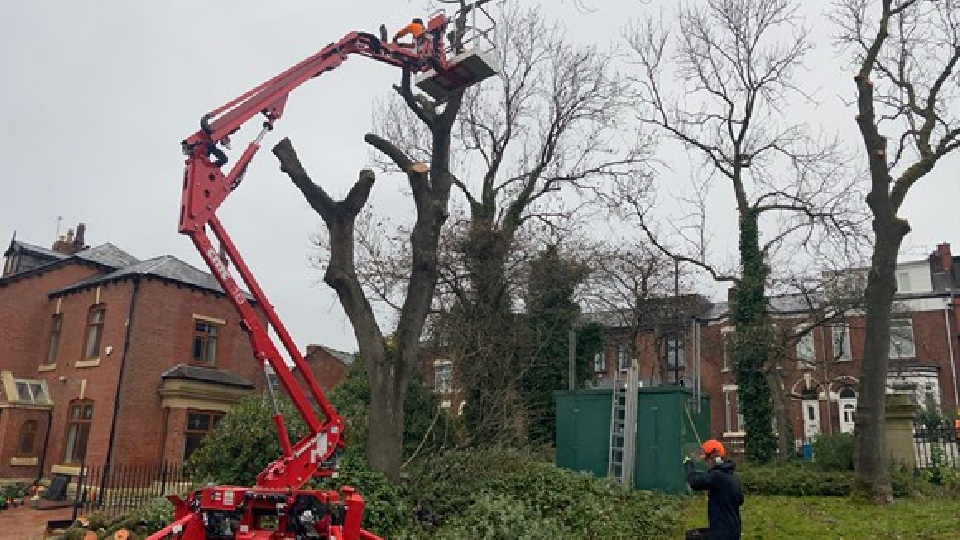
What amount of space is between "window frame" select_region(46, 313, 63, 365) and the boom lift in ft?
67.4

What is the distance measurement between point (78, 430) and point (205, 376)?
451 centimetres

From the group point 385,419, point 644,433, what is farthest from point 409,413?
point 644,433

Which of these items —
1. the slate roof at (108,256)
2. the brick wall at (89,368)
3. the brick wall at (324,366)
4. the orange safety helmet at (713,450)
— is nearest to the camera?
the orange safety helmet at (713,450)

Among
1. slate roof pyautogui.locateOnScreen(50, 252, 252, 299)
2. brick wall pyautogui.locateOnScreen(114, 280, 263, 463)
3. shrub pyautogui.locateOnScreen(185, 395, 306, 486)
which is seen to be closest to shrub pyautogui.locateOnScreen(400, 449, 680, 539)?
shrub pyautogui.locateOnScreen(185, 395, 306, 486)

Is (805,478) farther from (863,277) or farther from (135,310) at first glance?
(135,310)

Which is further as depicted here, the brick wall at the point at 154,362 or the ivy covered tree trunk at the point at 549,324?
the brick wall at the point at 154,362

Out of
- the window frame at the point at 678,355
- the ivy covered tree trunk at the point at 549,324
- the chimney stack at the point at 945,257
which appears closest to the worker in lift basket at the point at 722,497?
the ivy covered tree trunk at the point at 549,324

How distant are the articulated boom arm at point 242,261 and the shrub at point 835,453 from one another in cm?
1253

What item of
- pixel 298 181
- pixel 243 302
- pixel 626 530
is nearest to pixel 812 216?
pixel 626 530

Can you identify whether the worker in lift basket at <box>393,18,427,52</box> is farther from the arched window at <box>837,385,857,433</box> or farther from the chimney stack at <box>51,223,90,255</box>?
the arched window at <box>837,385,857,433</box>

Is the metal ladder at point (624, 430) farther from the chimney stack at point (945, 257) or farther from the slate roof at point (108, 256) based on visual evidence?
the chimney stack at point (945, 257)

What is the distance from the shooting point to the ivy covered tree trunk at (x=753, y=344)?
843 inches

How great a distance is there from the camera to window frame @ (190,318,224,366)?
2562cm

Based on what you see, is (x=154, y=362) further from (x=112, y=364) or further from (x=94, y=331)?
(x=94, y=331)
